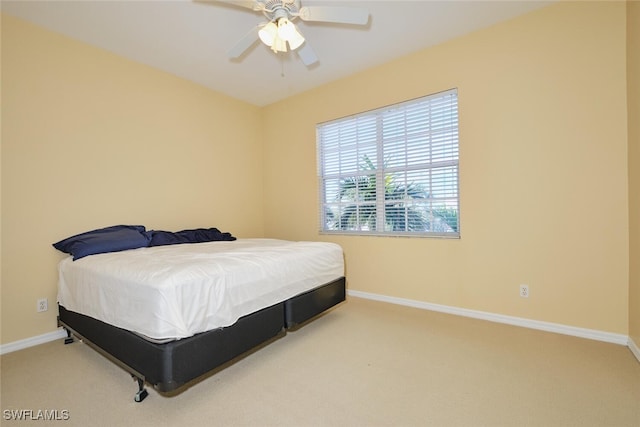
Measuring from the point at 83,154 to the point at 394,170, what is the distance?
125 inches

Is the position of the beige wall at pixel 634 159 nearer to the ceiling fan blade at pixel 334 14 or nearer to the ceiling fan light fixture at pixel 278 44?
the ceiling fan blade at pixel 334 14

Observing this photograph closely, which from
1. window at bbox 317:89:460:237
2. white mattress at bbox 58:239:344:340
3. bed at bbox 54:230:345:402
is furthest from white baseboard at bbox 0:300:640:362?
window at bbox 317:89:460:237

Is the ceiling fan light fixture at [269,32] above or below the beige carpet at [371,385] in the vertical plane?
above

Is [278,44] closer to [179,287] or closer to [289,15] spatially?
[289,15]

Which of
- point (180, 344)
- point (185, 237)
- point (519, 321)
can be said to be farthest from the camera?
point (185, 237)

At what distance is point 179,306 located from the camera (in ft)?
5.04

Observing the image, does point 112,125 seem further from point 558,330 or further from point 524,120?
point 558,330

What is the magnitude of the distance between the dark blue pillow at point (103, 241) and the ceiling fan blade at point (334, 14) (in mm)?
2389

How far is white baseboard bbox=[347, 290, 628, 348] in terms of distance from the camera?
7.34ft

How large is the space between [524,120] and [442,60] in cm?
101

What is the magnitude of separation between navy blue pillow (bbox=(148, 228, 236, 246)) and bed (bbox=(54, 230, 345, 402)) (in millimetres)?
588

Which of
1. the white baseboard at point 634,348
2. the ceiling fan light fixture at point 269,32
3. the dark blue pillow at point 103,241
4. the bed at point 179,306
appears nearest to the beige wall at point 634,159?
the white baseboard at point 634,348

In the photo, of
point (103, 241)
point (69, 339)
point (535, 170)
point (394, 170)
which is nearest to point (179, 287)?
point (103, 241)

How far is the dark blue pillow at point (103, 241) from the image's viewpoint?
2340 millimetres
